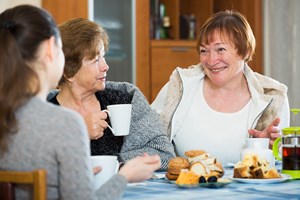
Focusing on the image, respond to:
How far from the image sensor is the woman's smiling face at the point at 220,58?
2.70 meters

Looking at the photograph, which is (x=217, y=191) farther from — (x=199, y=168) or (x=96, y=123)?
(x=96, y=123)

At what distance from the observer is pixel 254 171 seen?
1.93 m

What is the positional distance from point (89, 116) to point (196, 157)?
495 mm

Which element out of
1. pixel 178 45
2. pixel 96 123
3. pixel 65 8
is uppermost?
pixel 65 8

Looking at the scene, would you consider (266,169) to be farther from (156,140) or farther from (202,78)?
(202,78)

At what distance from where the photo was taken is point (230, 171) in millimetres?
2158

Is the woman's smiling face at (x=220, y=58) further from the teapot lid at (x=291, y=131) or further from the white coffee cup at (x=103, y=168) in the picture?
the white coffee cup at (x=103, y=168)

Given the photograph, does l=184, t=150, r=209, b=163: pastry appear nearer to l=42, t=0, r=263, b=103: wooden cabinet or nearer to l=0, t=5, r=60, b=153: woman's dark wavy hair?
l=0, t=5, r=60, b=153: woman's dark wavy hair

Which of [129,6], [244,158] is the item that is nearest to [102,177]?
[244,158]

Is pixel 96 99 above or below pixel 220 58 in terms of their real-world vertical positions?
below

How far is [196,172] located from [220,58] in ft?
3.12

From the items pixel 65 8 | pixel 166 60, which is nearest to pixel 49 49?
pixel 65 8

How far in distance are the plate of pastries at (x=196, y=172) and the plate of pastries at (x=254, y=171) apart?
55mm

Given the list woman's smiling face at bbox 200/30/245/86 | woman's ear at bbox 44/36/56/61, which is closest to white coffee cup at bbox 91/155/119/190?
woman's ear at bbox 44/36/56/61
